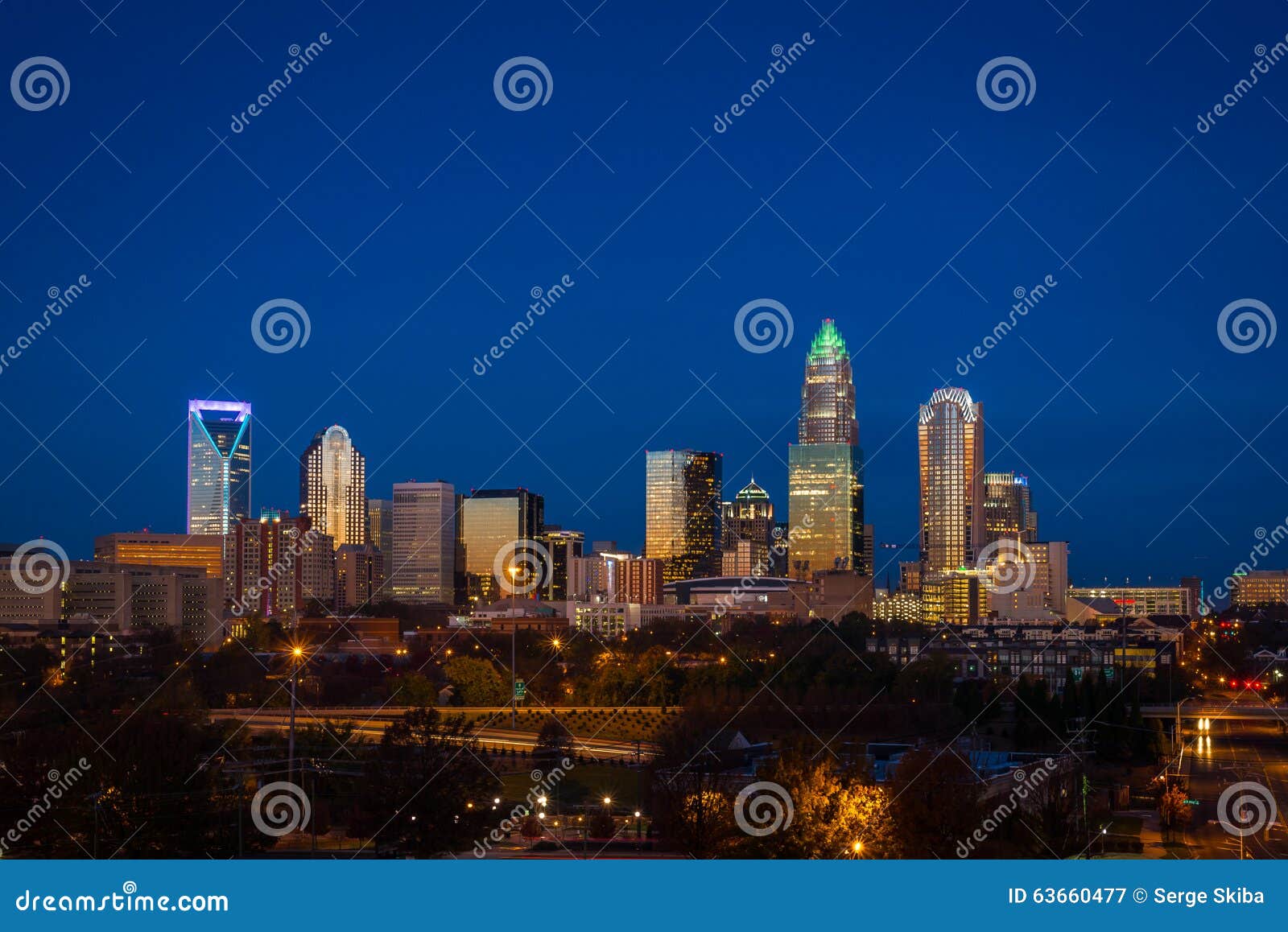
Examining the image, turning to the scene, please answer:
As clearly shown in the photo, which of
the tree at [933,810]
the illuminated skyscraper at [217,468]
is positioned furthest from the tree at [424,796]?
the illuminated skyscraper at [217,468]

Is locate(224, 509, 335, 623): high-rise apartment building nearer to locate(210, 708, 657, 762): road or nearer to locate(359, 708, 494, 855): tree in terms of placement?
locate(210, 708, 657, 762): road

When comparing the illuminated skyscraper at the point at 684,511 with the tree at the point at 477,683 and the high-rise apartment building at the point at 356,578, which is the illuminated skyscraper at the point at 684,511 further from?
the tree at the point at 477,683

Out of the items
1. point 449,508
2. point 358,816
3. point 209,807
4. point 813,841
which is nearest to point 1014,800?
point 813,841

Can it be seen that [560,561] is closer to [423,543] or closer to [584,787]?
[423,543]

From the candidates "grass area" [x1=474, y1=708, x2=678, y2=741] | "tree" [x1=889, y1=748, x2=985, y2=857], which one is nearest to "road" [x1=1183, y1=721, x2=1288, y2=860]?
"tree" [x1=889, y1=748, x2=985, y2=857]

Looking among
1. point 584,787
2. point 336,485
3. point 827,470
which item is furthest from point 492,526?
point 584,787
